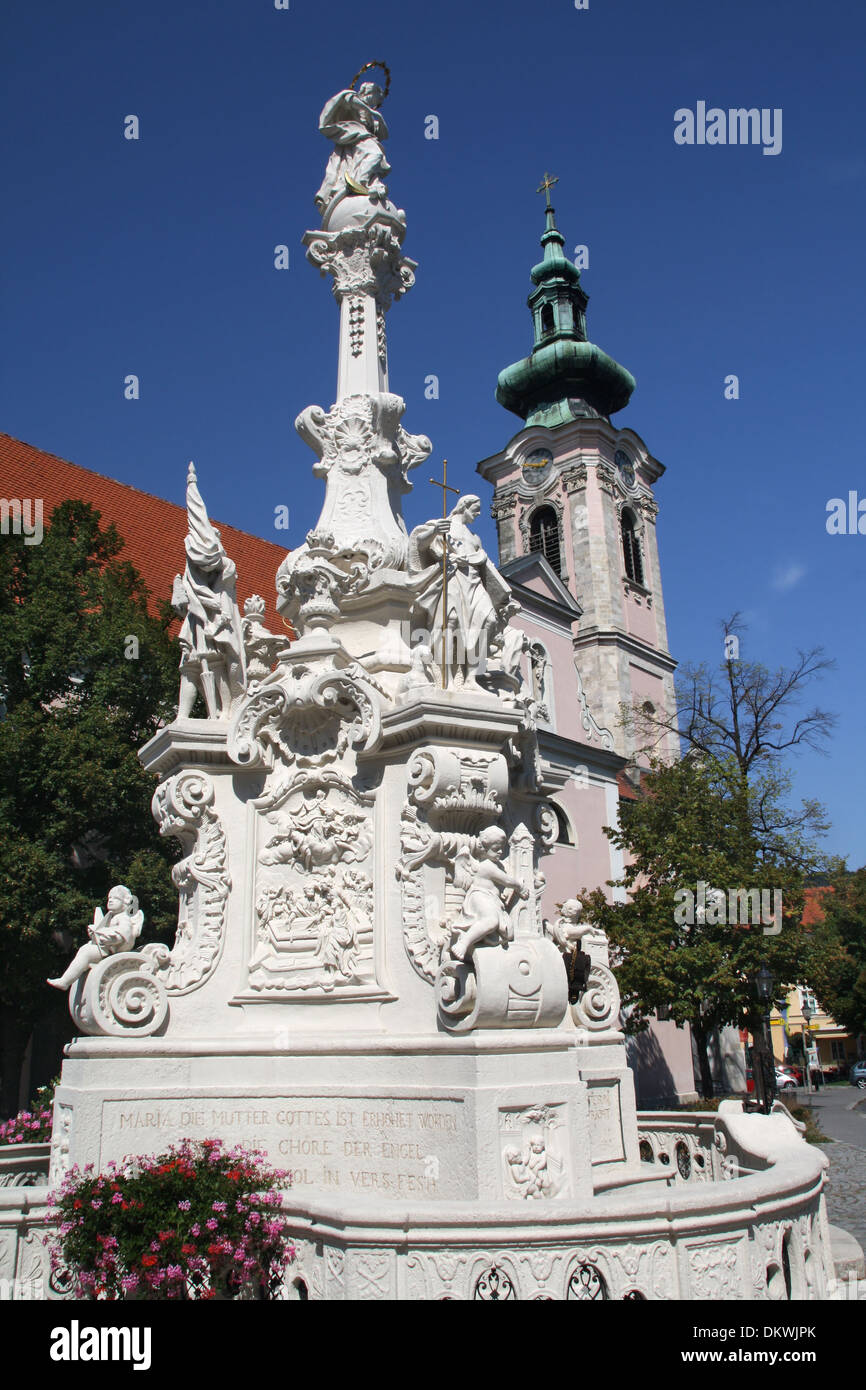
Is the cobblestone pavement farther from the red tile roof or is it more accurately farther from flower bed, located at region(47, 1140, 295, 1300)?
the red tile roof

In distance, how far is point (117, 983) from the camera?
7.05m

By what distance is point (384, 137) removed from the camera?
35.1 feet

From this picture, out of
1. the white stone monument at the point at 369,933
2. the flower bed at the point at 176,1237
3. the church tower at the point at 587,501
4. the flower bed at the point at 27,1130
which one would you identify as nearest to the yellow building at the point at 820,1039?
Answer: the church tower at the point at 587,501

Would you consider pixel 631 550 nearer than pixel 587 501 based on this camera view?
No

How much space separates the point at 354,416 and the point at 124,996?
5151 millimetres

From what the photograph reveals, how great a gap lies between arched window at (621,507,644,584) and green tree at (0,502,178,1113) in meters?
28.8

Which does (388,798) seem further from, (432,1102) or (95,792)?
(95,792)

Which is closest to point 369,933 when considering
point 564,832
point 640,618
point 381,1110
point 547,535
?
point 381,1110

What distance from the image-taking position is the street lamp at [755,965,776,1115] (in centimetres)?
1694

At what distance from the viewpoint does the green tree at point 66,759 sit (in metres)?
14.6

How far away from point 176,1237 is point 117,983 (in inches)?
106

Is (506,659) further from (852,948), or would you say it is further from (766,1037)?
(852,948)

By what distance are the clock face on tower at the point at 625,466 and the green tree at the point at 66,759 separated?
98.9 feet
